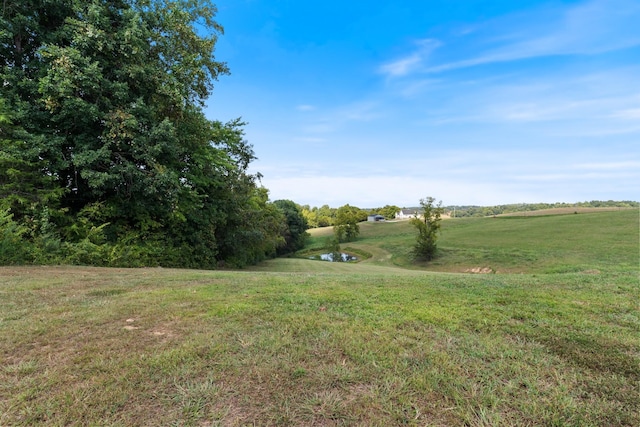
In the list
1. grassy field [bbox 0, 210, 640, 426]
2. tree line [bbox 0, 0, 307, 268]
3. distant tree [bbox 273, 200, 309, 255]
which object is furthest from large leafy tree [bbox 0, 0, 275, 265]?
distant tree [bbox 273, 200, 309, 255]

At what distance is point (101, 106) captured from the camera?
33.1 ft

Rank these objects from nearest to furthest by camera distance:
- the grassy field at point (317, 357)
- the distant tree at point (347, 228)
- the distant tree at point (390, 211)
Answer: the grassy field at point (317, 357), the distant tree at point (347, 228), the distant tree at point (390, 211)

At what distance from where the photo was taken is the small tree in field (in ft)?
102

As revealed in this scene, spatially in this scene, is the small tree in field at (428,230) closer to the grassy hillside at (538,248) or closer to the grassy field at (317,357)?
the grassy hillside at (538,248)

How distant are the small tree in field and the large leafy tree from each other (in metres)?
24.8

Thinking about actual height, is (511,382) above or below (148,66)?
below

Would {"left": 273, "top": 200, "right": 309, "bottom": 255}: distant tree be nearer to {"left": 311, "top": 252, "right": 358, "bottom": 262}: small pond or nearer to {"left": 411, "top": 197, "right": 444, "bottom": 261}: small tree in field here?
{"left": 311, "top": 252, "right": 358, "bottom": 262}: small pond

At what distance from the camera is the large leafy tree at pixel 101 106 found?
9164mm

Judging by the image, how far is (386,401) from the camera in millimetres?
2004

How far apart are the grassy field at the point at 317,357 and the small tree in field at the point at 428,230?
87.9ft

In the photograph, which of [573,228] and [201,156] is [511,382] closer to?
[201,156]

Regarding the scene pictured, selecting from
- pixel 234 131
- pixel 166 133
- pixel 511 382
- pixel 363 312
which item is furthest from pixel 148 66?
pixel 511 382

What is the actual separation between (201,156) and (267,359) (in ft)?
42.3

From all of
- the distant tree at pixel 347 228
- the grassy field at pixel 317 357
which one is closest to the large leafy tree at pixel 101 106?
the grassy field at pixel 317 357
